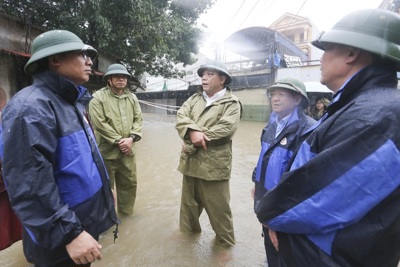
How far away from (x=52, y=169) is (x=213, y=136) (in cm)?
166

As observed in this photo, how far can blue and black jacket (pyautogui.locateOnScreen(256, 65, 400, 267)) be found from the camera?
1029 millimetres

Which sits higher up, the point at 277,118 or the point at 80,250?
the point at 277,118

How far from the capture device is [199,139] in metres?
2.70

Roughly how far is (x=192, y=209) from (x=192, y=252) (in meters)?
0.47

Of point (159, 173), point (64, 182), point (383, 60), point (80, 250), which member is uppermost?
point (383, 60)

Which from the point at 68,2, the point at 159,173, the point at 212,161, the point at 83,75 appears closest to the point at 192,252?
the point at 212,161

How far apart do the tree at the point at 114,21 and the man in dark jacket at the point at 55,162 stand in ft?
19.3

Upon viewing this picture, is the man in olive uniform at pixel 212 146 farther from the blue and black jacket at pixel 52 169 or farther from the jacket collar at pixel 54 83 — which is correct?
the jacket collar at pixel 54 83

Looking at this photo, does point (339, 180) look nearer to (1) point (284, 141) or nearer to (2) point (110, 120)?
(1) point (284, 141)

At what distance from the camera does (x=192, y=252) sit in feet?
9.72

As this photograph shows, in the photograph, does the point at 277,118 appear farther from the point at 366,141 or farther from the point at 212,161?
the point at 366,141

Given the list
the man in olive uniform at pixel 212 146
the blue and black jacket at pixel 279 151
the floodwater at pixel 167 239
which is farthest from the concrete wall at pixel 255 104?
the blue and black jacket at pixel 279 151

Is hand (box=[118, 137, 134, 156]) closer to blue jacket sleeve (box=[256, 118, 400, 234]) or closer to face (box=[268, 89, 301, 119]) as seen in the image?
face (box=[268, 89, 301, 119])

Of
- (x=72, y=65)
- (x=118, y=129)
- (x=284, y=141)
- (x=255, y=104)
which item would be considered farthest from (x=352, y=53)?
(x=255, y=104)
